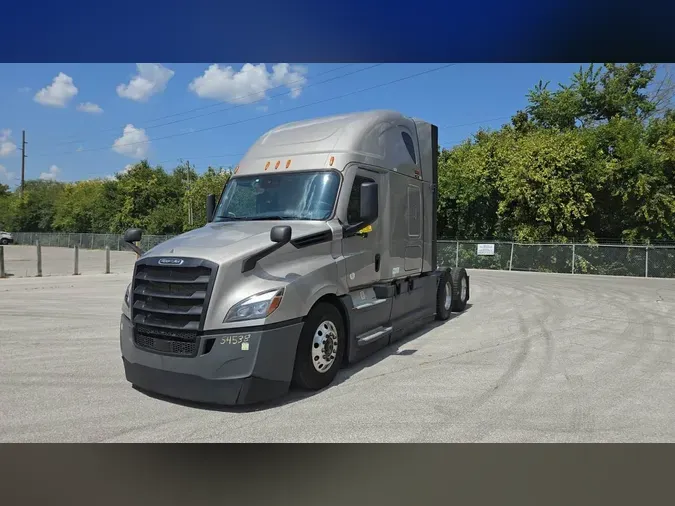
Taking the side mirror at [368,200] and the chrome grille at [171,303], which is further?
the side mirror at [368,200]

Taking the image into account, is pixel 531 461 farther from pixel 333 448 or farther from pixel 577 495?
pixel 333 448

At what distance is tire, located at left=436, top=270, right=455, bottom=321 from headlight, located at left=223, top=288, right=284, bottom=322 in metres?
5.54

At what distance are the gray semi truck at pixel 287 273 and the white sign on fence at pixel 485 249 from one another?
2063cm

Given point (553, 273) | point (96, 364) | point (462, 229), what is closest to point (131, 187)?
point (462, 229)

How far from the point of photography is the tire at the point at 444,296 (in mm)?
9516

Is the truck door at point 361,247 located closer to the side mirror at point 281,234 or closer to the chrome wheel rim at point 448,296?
the side mirror at point 281,234

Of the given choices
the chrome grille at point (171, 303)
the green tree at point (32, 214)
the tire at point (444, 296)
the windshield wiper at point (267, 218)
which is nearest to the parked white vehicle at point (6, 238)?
the green tree at point (32, 214)

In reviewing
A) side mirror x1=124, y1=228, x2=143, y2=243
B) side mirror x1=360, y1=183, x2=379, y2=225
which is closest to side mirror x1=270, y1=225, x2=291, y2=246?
side mirror x1=360, y1=183, x2=379, y2=225

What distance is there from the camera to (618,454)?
150 inches

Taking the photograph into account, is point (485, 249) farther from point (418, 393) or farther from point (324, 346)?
point (324, 346)

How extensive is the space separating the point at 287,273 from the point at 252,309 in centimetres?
58

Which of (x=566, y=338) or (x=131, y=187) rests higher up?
(x=131, y=187)

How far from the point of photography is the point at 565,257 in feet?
82.1
